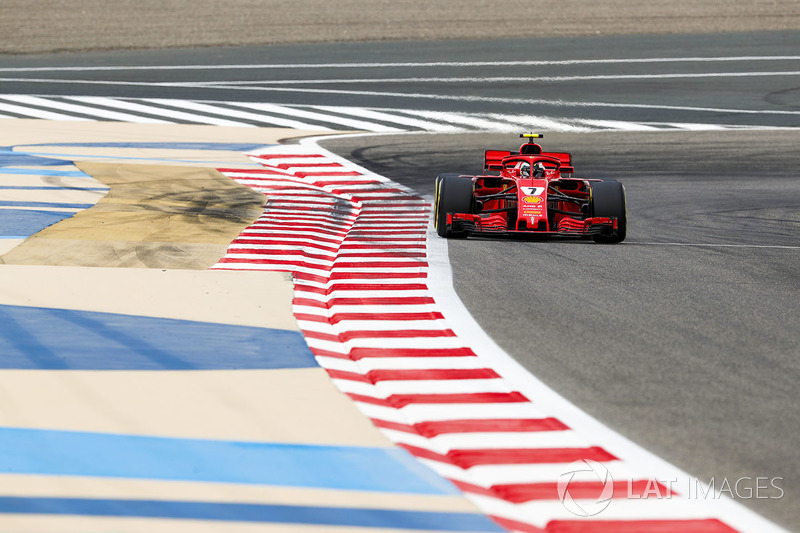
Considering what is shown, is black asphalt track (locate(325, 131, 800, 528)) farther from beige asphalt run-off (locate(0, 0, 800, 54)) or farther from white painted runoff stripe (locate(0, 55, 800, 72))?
beige asphalt run-off (locate(0, 0, 800, 54))

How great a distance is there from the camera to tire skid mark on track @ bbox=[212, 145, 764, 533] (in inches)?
191

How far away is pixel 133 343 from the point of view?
7.38m

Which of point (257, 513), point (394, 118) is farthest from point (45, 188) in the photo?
point (394, 118)

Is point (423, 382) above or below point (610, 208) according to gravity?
below

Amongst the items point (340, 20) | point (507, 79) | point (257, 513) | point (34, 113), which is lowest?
point (257, 513)

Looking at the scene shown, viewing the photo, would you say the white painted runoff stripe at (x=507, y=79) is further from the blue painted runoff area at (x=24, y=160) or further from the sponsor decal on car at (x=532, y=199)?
the sponsor decal on car at (x=532, y=199)

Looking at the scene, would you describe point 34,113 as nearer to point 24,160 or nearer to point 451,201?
point 24,160

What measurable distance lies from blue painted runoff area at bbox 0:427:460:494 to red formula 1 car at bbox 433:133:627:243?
264 inches

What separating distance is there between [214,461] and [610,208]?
25.1 feet

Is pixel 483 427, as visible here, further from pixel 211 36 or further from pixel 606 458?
pixel 211 36

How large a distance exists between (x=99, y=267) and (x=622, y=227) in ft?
18.6

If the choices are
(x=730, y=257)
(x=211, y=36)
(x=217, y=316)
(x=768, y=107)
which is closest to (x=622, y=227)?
(x=730, y=257)

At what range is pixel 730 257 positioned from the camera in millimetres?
11016

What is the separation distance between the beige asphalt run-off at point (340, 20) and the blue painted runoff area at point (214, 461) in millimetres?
30932
